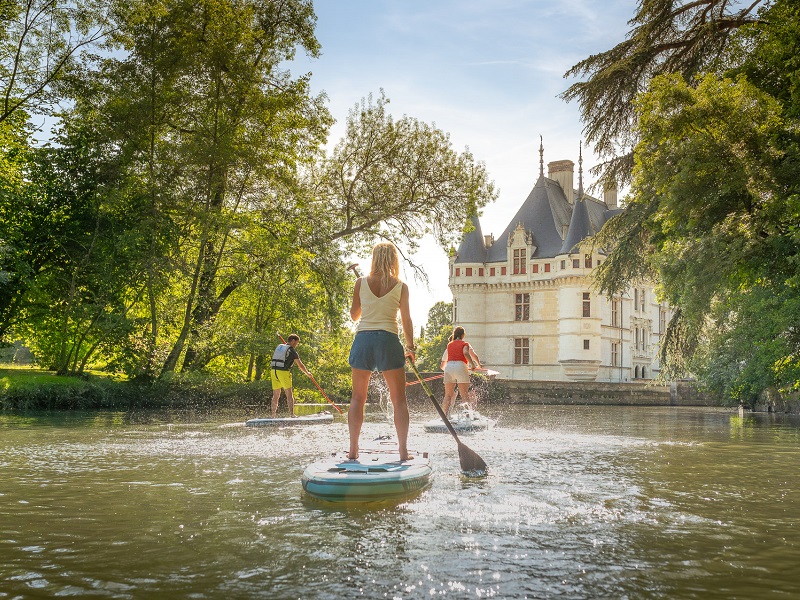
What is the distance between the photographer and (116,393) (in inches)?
754

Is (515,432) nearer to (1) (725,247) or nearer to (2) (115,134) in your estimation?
(1) (725,247)

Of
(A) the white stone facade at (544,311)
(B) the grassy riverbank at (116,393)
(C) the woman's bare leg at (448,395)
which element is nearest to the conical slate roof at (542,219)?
(A) the white stone facade at (544,311)

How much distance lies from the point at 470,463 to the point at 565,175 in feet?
189

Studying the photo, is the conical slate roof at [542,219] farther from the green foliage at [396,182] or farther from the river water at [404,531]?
the river water at [404,531]

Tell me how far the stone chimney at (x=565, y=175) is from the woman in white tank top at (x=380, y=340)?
56.9 metres

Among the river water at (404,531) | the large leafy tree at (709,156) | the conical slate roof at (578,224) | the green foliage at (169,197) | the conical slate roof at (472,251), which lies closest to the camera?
the river water at (404,531)

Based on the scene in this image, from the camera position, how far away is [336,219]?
24.6 m

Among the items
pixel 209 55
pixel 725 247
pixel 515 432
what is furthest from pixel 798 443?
pixel 209 55

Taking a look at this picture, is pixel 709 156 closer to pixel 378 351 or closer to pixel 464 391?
pixel 464 391

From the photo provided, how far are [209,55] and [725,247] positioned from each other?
14.8 meters

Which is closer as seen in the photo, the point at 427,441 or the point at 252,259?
the point at 427,441

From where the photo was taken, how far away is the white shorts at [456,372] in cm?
1181

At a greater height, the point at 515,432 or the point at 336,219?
the point at 336,219

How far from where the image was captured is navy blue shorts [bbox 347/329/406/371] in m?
5.91
